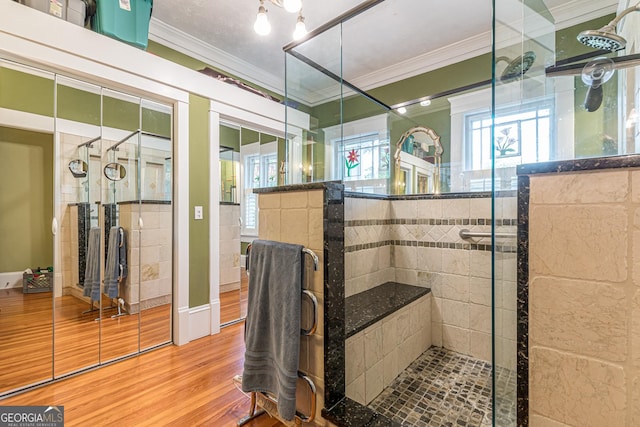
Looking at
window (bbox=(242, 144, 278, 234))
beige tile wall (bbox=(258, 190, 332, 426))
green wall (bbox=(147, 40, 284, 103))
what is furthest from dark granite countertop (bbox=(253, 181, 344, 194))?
green wall (bbox=(147, 40, 284, 103))

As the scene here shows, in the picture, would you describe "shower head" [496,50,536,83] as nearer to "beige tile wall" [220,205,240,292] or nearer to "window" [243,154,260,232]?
"window" [243,154,260,232]

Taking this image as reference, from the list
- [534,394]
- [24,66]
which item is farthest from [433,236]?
[24,66]

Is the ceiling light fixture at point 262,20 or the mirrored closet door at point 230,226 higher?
the ceiling light fixture at point 262,20

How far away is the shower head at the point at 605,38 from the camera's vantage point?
3.43ft

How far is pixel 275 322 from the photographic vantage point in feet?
4.11

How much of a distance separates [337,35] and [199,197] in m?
1.73

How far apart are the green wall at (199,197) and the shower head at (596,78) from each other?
2.53 m

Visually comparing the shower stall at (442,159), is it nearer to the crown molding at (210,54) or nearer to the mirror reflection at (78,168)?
the crown molding at (210,54)

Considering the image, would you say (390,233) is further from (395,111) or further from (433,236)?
(395,111)

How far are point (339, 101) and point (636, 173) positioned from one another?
2309mm

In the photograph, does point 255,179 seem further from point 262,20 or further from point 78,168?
point 262,20

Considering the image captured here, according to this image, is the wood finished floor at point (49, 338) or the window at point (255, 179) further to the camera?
the window at point (255, 179)

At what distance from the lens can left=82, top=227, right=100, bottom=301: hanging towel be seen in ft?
6.49

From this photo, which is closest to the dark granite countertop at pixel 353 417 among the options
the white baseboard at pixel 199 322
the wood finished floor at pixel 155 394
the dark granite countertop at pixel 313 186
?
the wood finished floor at pixel 155 394
